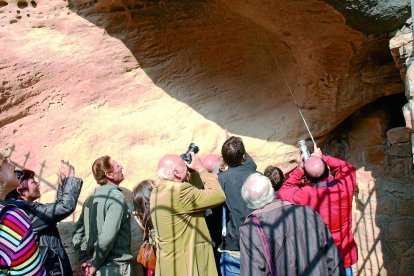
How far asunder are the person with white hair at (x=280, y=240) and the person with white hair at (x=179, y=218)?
387mm

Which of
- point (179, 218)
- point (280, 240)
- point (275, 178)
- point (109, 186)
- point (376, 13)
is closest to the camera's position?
point (280, 240)

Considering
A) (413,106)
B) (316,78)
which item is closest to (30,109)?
(316,78)

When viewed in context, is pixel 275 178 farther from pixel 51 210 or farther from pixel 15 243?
pixel 15 243

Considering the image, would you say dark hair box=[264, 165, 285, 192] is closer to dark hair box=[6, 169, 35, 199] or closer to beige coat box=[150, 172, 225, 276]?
beige coat box=[150, 172, 225, 276]

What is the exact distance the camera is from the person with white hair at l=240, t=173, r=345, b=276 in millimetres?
2250

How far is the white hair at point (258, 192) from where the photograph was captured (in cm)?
230

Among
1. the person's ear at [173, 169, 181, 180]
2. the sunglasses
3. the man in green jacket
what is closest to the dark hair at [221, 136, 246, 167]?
the person's ear at [173, 169, 181, 180]

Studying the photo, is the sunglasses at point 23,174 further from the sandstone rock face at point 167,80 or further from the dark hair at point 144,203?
the sandstone rock face at point 167,80

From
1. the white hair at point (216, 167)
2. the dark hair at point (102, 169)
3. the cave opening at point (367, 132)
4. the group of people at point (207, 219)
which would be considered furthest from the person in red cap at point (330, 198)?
the cave opening at point (367, 132)

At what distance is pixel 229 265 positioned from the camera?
2.86 m

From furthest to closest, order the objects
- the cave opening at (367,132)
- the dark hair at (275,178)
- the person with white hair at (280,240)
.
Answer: the cave opening at (367,132) → the dark hair at (275,178) → the person with white hair at (280,240)

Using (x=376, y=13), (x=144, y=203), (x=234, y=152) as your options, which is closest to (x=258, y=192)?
(x=234, y=152)

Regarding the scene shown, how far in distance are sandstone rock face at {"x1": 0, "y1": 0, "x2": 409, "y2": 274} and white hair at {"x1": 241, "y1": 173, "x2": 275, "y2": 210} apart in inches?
69.9

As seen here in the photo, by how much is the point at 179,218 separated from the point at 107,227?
538mm
